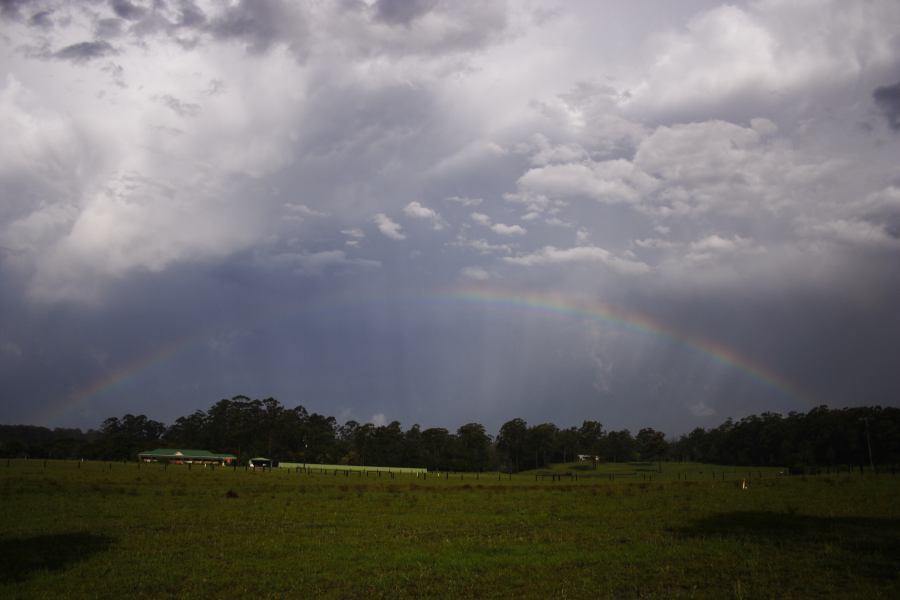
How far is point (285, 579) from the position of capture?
53.0 feet

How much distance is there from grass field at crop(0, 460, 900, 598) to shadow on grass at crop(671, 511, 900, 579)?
0.06 metres

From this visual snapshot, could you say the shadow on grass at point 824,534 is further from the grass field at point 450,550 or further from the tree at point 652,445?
the tree at point 652,445

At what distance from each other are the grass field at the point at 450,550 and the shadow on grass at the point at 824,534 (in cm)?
6

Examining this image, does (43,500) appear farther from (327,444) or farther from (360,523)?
(327,444)

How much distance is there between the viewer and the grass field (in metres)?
15.0

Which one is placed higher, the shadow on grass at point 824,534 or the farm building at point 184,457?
the shadow on grass at point 824,534

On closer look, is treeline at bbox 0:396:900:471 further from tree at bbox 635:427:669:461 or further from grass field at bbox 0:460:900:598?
grass field at bbox 0:460:900:598

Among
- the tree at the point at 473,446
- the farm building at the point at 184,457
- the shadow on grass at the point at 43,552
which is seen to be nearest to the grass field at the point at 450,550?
the shadow on grass at the point at 43,552

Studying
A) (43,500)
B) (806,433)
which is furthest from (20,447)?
(806,433)

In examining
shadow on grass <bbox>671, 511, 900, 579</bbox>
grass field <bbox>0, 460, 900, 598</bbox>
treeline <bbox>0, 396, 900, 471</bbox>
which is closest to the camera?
grass field <bbox>0, 460, 900, 598</bbox>

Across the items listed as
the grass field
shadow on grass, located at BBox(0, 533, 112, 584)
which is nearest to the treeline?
the grass field

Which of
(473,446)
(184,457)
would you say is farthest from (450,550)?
(473,446)

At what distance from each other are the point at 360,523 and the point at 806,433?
14722 centimetres

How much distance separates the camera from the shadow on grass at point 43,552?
16719 millimetres
